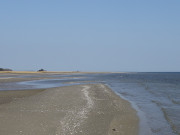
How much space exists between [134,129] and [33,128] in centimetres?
432

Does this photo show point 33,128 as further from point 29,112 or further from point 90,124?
point 29,112

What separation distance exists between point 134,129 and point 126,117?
7.79 feet

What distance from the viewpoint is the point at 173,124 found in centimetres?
1040

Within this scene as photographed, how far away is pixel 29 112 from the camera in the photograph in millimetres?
11656

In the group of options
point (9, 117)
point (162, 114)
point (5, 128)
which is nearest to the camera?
point (5, 128)

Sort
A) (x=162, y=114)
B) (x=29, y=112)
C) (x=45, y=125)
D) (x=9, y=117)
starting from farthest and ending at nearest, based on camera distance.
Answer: (x=162, y=114) < (x=29, y=112) < (x=9, y=117) < (x=45, y=125)

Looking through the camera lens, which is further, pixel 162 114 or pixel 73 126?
pixel 162 114

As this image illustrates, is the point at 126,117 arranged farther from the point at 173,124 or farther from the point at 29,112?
the point at 29,112

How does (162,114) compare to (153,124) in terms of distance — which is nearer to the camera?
(153,124)

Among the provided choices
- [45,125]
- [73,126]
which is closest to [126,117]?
[73,126]

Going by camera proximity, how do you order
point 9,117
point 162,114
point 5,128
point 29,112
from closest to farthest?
point 5,128 → point 9,117 → point 29,112 → point 162,114

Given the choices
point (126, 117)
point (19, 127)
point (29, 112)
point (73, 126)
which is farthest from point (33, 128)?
point (126, 117)

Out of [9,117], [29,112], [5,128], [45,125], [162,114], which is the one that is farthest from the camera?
[162,114]

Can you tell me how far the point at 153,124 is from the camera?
1040cm
